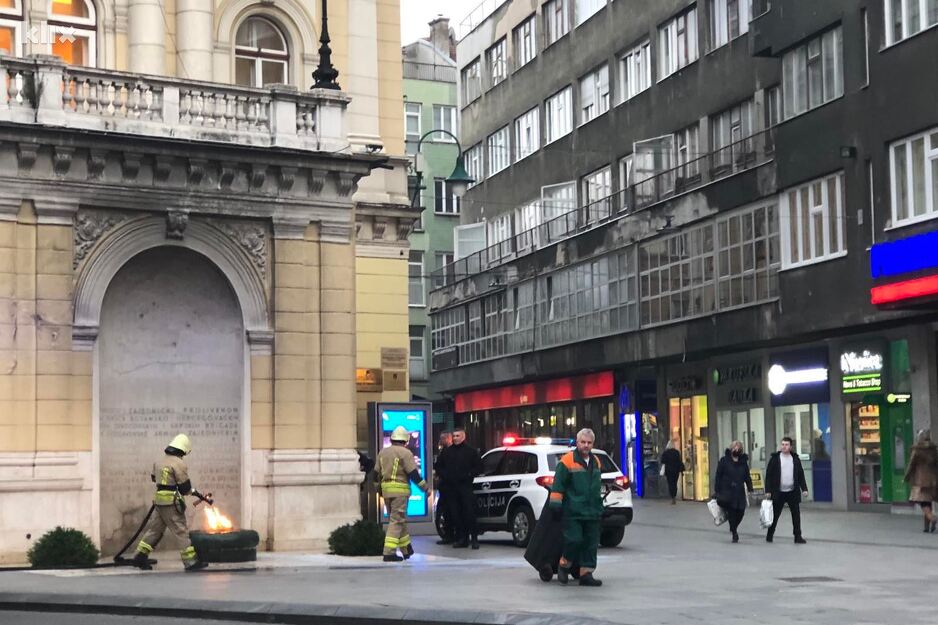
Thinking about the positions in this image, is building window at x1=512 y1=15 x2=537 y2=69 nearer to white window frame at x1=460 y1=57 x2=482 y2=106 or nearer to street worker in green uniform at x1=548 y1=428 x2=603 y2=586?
white window frame at x1=460 y1=57 x2=482 y2=106

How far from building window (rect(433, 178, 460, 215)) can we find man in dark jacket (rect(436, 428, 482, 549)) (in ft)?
172

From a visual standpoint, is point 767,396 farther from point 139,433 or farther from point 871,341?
point 139,433

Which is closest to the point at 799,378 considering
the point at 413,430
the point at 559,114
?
the point at 413,430

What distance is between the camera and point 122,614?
16859 mm

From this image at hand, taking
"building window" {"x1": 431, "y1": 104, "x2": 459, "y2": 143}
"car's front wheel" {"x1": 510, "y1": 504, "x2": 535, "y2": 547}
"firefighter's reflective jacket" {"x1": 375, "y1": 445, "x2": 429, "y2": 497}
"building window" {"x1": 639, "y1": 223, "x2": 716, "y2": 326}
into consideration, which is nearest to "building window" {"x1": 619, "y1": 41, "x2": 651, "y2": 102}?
"building window" {"x1": 639, "y1": 223, "x2": 716, "y2": 326}

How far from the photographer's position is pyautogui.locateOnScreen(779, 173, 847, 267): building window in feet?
120

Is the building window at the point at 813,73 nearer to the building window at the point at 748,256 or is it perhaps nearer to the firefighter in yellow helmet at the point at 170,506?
the building window at the point at 748,256

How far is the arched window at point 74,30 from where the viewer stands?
A: 27.1 m

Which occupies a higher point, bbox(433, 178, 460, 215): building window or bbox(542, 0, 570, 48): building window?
bbox(542, 0, 570, 48): building window

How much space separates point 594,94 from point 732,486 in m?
26.7

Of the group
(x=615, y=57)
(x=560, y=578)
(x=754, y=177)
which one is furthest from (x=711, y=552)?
(x=615, y=57)

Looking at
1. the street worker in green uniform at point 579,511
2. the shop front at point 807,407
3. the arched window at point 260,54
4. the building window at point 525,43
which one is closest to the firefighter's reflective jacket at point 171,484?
the street worker in green uniform at point 579,511

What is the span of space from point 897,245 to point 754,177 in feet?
27.6

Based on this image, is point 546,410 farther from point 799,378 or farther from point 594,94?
point 799,378
